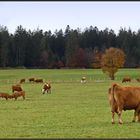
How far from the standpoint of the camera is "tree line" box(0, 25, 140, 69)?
472ft

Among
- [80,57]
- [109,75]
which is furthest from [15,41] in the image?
[109,75]

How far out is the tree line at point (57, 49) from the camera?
143750 mm

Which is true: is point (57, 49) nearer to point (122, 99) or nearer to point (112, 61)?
point (112, 61)

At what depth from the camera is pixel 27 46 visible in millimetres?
147250

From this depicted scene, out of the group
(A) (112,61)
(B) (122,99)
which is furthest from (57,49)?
(B) (122,99)

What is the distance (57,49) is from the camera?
16025 cm

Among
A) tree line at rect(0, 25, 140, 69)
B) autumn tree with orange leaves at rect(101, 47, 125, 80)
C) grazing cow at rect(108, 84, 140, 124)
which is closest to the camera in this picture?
grazing cow at rect(108, 84, 140, 124)

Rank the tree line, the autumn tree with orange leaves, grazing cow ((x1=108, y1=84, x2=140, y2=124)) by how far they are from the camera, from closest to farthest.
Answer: grazing cow ((x1=108, y1=84, x2=140, y2=124)), the autumn tree with orange leaves, the tree line

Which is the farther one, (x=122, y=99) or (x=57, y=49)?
(x=57, y=49)

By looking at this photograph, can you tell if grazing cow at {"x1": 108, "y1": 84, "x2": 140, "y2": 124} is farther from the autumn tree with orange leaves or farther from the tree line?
the tree line

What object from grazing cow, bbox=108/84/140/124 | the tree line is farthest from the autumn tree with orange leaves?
grazing cow, bbox=108/84/140/124

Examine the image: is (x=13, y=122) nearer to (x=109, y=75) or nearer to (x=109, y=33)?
(x=109, y=75)

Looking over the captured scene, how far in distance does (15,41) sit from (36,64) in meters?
10.7

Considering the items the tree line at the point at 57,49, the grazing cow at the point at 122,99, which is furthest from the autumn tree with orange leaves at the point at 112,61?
the grazing cow at the point at 122,99
